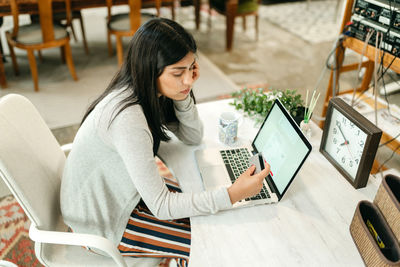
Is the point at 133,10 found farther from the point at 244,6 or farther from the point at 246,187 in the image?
the point at 246,187

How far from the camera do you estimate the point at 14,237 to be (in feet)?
5.69

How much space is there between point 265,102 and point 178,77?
0.50 metres

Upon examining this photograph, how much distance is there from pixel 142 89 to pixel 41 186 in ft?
1.47

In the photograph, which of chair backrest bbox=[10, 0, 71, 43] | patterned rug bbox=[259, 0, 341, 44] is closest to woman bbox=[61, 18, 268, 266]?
chair backrest bbox=[10, 0, 71, 43]

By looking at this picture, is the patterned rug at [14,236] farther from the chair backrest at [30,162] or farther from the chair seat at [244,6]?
the chair seat at [244,6]

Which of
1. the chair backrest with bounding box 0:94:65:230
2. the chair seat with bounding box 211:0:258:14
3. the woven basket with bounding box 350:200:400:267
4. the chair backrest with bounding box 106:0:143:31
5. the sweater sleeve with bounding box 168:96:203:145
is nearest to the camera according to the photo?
the woven basket with bounding box 350:200:400:267

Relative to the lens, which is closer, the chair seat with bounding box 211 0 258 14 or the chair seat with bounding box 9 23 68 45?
the chair seat with bounding box 9 23 68 45

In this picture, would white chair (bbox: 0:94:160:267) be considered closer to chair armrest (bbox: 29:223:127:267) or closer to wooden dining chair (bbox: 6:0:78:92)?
chair armrest (bbox: 29:223:127:267)

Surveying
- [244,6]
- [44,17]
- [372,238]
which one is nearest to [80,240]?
[372,238]

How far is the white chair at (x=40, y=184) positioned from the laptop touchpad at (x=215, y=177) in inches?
12.3

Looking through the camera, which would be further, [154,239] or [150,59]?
[154,239]

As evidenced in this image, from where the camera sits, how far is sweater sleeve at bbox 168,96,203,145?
4.26ft

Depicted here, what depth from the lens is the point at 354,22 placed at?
1790 mm

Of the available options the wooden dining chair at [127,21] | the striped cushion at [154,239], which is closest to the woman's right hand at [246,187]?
the striped cushion at [154,239]
